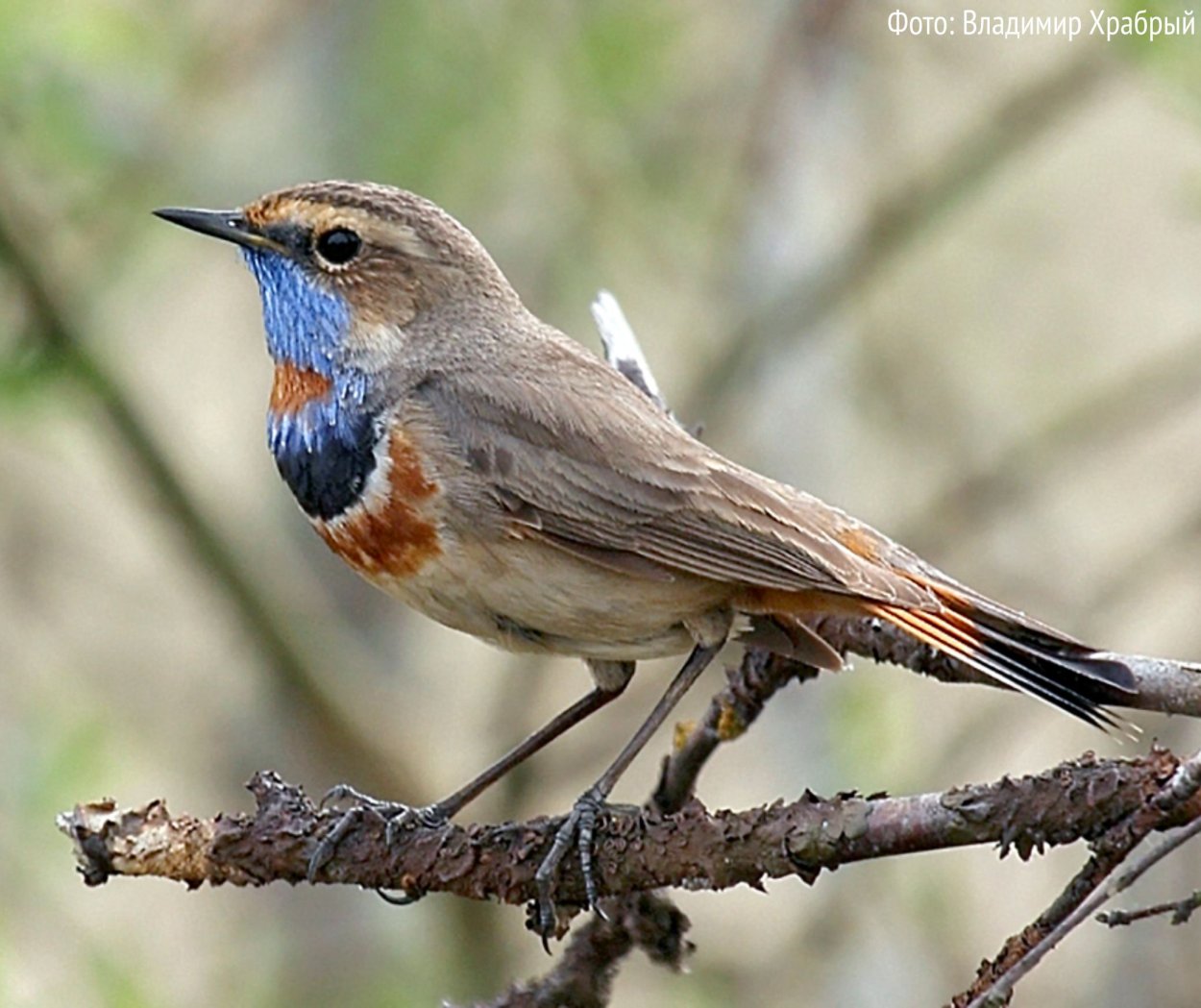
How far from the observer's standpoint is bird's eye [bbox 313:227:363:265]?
445cm

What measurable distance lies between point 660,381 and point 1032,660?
4.60m

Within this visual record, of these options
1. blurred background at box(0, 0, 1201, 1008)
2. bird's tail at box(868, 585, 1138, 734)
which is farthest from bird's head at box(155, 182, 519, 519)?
blurred background at box(0, 0, 1201, 1008)

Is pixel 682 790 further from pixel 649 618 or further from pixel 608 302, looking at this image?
pixel 608 302

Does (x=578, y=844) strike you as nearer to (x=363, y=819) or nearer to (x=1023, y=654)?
(x=363, y=819)

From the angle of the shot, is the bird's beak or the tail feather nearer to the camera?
the tail feather

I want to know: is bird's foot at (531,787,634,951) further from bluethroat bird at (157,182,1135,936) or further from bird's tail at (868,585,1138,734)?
bird's tail at (868,585,1138,734)

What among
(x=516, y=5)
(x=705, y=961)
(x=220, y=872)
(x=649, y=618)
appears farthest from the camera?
(x=516, y=5)

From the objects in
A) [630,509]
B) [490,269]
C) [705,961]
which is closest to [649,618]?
[630,509]

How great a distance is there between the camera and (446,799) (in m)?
4.25

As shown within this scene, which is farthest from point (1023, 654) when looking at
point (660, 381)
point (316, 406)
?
point (660, 381)

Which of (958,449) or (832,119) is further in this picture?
(958,449)

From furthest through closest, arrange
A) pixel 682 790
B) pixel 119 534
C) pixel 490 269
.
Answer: pixel 119 534 < pixel 490 269 < pixel 682 790

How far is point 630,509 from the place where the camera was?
4.10 metres

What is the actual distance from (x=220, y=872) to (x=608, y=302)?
6.78 ft
